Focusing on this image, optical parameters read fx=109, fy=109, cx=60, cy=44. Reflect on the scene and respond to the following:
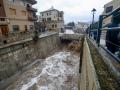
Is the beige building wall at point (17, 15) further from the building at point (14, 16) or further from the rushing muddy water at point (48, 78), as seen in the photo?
the rushing muddy water at point (48, 78)

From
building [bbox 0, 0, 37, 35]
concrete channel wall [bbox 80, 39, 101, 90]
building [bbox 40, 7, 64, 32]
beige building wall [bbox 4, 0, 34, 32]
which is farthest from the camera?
building [bbox 40, 7, 64, 32]

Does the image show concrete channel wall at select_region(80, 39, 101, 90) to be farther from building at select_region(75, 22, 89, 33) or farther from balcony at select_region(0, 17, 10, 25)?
building at select_region(75, 22, 89, 33)

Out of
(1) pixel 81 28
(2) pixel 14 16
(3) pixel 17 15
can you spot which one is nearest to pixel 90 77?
(2) pixel 14 16

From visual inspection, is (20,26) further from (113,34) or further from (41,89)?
(113,34)

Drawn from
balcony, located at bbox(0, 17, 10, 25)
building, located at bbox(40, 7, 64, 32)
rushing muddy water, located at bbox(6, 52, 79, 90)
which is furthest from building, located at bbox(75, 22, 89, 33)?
rushing muddy water, located at bbox(6, 52, 79, 90)

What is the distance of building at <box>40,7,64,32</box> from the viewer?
1508 inches

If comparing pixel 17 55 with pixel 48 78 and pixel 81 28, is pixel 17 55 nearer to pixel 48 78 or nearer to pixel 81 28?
pixel 48 78

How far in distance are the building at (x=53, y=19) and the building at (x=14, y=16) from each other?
1342 cm

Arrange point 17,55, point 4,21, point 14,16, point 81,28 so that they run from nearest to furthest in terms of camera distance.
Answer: point 17,55 → point 4,21 → point 14,16 → point 81,28

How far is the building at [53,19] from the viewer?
38312 millimetres

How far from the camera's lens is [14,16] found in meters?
19.5

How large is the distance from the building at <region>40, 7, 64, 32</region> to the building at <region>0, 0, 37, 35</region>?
13417 mm

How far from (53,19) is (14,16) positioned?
22.1 m

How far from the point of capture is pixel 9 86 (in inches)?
394
